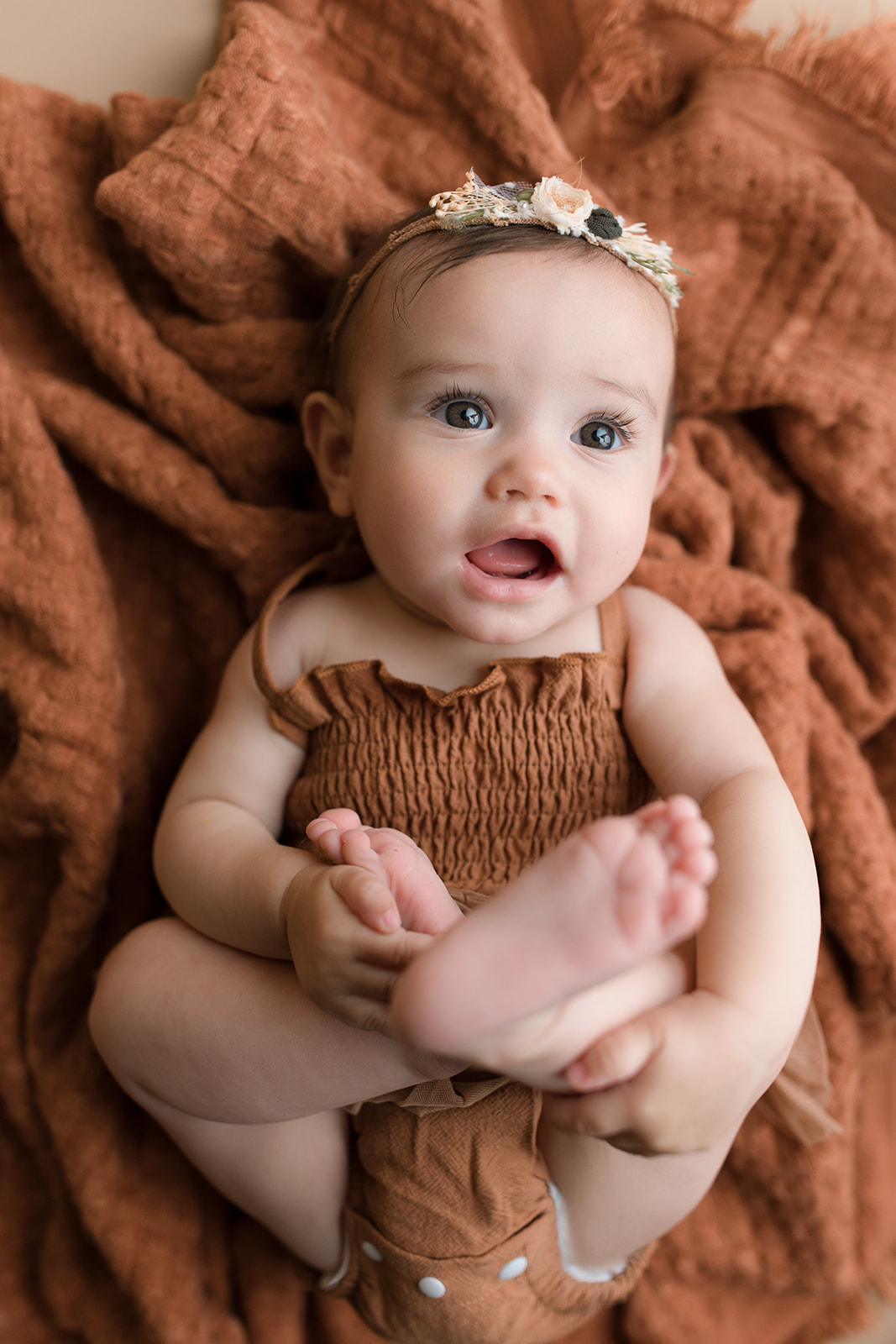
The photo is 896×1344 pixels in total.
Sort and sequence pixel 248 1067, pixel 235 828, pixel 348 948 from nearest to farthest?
pixel 348 948 → pixel 248 1067 → pixel 235 828

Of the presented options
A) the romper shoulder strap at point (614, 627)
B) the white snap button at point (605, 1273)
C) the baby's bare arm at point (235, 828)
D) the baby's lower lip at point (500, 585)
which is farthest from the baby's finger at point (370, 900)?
the white snap button at point (605, 1273)

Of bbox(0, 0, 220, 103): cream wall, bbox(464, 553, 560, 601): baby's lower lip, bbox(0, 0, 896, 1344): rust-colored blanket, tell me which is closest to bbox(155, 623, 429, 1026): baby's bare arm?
bbox(0, 0, 896, 1344): rust-colored blanket

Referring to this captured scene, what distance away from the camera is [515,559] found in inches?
34.9

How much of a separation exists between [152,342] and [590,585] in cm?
58

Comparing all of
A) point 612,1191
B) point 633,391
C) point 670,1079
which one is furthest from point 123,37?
point 612,1191

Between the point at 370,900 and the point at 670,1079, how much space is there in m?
0.23

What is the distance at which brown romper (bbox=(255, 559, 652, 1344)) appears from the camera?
0.86 m

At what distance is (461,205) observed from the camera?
0.90 m

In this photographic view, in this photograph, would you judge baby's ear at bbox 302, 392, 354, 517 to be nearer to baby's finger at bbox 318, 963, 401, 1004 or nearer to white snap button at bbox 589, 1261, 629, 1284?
baby's finger at bbox 318, 963, 401, 1004

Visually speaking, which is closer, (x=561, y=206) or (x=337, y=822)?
(x=337, y=822)

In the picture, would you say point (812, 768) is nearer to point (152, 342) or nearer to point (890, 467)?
point (890, 467)

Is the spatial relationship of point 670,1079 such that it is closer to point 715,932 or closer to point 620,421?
point 715,932

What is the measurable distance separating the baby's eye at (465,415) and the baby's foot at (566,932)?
428 mm

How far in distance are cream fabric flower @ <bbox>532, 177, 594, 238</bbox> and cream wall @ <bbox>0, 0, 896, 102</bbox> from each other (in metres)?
0.39
